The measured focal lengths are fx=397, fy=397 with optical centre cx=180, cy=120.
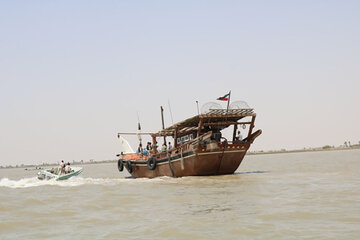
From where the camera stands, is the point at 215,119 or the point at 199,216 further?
the point at 215,119

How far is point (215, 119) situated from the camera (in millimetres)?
25359

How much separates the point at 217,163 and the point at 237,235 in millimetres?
17085

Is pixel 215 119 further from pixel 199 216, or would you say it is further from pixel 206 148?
pixel 199 216

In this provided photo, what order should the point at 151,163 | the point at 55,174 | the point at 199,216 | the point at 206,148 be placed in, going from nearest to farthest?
the point at 199,216
the point at 206,148
the point at 151,163
the point at 55,174

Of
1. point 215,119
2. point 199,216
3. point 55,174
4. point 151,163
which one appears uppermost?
point 215,119

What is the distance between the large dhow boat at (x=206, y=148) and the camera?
24266 mm

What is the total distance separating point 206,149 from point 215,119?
2213mm

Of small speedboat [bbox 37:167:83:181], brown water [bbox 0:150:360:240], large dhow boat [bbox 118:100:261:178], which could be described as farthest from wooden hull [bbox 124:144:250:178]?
small speedboat [bbox 37:167:83:181]

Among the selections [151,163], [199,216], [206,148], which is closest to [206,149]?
[206,148]

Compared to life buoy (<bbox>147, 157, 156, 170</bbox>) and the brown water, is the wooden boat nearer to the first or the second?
life buoy (<bbox>147, 157, 156, 170</bbox>)

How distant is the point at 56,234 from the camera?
9.38 m

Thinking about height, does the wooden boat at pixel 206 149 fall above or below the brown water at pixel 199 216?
above

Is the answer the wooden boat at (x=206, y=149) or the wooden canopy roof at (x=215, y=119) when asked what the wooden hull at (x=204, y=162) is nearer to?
the wooden boat at (x=206, y=149)

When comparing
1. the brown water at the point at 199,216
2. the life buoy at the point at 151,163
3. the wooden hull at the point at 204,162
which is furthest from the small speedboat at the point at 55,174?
the brown water at the point at 199,216
